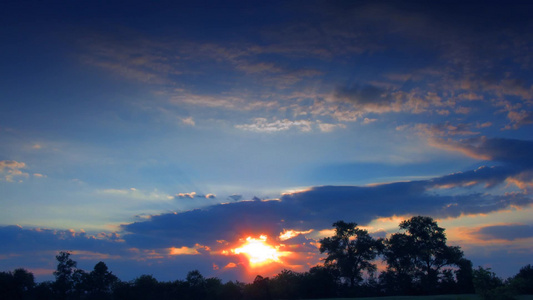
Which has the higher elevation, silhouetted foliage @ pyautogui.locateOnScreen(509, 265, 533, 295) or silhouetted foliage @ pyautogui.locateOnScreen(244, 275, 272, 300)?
silhouetted foliage @ pyautogui.locateOnScreen(509, 265, 533, 295)

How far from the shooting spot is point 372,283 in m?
85.2

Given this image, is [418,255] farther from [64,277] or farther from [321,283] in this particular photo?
[64,277]

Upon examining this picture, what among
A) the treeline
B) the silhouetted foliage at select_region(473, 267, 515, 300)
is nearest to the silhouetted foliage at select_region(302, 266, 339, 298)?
the treeline

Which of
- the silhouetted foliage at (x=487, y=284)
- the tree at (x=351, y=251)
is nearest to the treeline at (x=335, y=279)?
the tree at (x=351, y=251)

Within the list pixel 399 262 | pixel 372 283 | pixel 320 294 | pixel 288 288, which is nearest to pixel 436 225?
pixel 399 262

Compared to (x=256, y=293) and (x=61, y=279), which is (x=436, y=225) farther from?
(x=61, y=279)

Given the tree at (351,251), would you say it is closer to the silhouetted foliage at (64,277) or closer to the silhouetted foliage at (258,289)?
the silhouetted foliage at (258,289)

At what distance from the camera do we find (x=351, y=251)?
283 feet

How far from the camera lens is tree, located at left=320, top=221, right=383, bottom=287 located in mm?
84856

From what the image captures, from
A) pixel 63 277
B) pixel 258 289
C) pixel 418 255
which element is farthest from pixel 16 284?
pixel 418 255

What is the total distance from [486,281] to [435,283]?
43782 millimetres

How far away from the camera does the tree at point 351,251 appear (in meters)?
84.9

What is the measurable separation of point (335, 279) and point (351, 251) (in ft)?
24.7

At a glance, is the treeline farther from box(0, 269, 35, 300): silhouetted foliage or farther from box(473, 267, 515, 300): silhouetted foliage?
box(473, 267, 515, 300): silhouetted foliage
